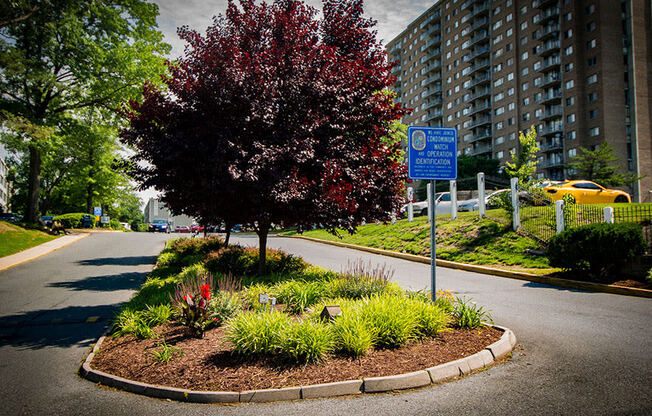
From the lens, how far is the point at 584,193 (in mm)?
18984

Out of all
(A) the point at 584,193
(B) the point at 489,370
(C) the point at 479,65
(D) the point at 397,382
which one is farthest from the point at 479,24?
(D) the point at 397,382

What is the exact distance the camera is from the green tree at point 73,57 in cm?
2005

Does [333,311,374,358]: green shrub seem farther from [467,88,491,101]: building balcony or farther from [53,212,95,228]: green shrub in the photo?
[467,88,491,101]: building balcony

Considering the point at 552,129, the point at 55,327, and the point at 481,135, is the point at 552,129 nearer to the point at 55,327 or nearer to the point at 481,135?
the point at 481,135

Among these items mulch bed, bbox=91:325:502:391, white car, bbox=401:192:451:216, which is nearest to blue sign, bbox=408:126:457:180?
mulch bed, bbox=91:325:502:391

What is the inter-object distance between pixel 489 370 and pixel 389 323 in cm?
127

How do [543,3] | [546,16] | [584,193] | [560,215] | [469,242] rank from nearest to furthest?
1. [560,215]
2. [469,242]
3. [584,193]
4. [543,3]
5. [546,16]

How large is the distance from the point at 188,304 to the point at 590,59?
65.4 m

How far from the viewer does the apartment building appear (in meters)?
51.1

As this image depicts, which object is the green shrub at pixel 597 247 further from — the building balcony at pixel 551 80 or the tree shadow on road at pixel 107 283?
the building balcony at pixel 551 80

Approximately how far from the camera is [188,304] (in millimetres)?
5438

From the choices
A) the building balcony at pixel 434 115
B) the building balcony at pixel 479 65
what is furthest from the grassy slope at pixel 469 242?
the building balcony at pixel 434 115

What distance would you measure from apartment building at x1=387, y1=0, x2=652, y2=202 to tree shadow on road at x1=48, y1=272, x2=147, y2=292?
53.1 metres

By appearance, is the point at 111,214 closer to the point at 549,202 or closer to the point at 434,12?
the point at 549,202
